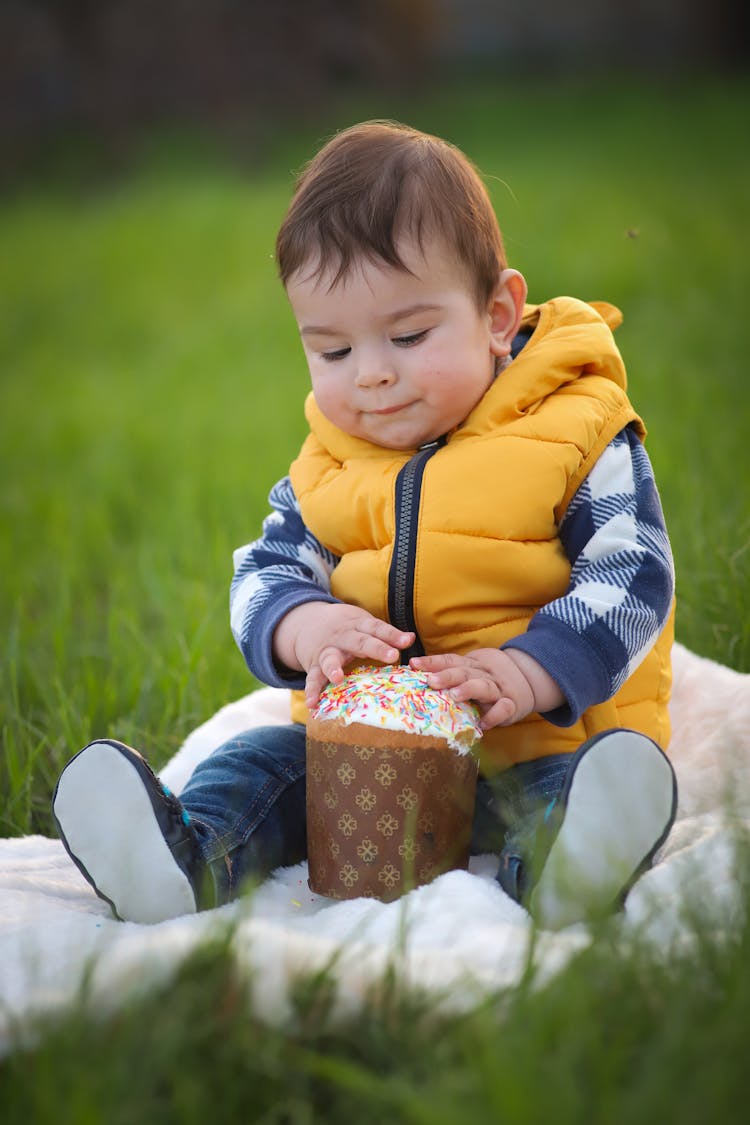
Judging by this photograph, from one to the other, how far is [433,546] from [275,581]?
0.28 m

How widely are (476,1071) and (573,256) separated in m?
5.63

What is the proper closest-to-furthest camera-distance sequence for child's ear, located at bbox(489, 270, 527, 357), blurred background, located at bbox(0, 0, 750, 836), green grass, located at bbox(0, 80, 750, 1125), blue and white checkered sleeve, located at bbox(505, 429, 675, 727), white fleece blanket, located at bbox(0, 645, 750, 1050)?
green grass, located at bbox(0, 80, 750, 1125), white fleece blanket, located at bbox(0, 645, 750, 1050), blue and white checkered sleeve, located at bbox(505, 429, 675, 727), child's ear, located at bbox(489, 270, 527, 357), blurred background, located at bbox(0, 0, 750, 836)

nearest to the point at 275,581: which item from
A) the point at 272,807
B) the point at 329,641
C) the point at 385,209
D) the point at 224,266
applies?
the point at 329,641

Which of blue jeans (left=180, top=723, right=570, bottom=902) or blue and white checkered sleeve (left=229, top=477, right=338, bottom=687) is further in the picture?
blue and white checkered sleeve (left=229, top=477, right=338, bottom=687)

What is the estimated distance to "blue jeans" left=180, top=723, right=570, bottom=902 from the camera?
1.67 m

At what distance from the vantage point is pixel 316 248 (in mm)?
1766

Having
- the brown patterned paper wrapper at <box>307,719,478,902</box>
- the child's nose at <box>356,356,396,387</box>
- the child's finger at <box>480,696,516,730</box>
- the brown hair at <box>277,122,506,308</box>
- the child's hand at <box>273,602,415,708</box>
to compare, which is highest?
the brown hair at <box>277,122,506,308</box>

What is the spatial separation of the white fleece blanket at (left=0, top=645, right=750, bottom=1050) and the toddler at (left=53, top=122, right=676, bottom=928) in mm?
98

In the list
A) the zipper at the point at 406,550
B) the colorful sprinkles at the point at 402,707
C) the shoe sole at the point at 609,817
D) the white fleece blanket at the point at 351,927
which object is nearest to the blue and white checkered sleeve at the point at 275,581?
the zipper at the point at 406,550

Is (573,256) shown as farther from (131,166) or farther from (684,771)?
(131,166)

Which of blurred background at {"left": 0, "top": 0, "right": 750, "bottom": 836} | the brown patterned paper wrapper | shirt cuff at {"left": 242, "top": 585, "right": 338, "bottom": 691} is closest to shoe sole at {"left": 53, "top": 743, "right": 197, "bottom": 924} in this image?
the brown patterned paper wrapper

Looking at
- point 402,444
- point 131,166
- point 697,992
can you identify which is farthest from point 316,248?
point 131,166

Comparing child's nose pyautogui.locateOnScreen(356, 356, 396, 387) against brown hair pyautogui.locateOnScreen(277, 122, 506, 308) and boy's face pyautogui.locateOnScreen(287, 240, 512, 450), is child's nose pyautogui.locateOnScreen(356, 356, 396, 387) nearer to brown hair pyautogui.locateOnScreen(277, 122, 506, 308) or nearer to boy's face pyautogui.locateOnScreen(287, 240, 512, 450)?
boy's face pyautogui.locateOnScreen(287, 240, 512, 450)

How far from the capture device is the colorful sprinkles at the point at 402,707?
5.12 ft
